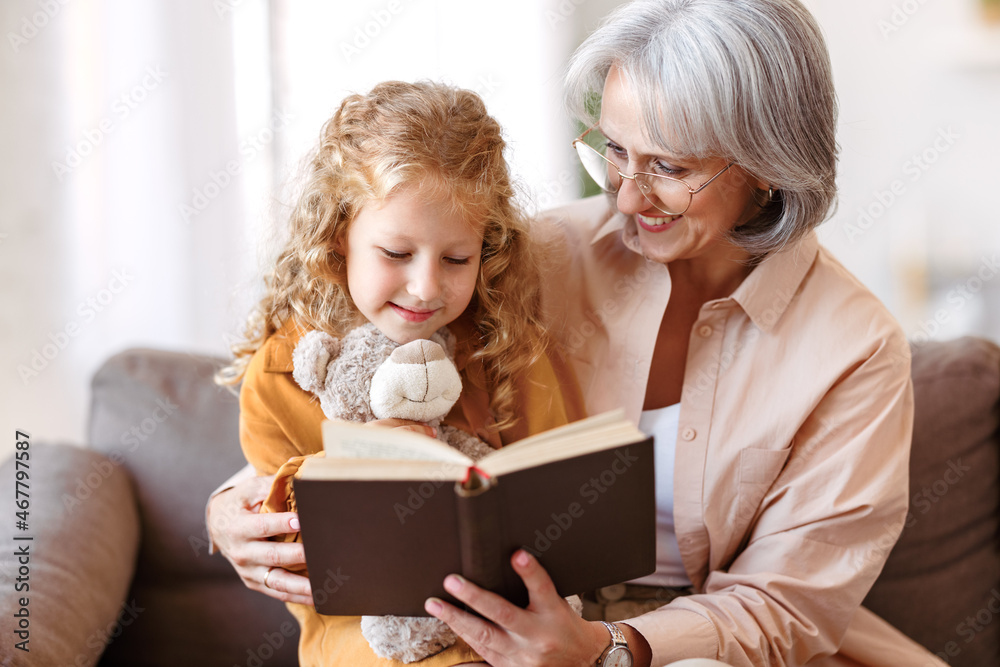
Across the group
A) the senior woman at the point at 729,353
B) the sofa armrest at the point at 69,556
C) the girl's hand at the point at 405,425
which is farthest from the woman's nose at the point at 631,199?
the sofa armrest at the point at 69,556

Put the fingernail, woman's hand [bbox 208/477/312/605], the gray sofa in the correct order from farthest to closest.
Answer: the gray sofa → woman's hand [bbox 208/477/312/605] → the fingernail

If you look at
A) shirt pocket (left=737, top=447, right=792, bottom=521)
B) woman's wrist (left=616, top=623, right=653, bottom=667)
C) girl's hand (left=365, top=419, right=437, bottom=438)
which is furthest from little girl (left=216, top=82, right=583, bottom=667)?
shirt pocket (left=737, top=447, right=792, bottom=521)

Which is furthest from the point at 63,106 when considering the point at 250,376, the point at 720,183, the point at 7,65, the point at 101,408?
the point at 720,183

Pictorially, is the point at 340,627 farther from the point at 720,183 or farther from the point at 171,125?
the point at 171,125

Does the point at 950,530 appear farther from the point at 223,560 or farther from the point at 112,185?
the point at 112,185

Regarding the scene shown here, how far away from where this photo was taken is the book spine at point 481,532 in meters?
0.90

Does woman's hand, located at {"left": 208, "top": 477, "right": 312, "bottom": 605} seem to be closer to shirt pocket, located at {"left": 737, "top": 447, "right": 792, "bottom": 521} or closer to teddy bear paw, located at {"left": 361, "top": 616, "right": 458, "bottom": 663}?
teddy bear paw, located at {"left": 361, "top": 616, "right": 458, "bottom": 663}

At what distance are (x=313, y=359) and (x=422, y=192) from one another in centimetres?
29

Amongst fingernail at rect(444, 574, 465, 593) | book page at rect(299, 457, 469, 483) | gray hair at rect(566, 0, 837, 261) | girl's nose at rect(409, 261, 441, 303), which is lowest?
fingernail at rect(444, 574, 465, 593)

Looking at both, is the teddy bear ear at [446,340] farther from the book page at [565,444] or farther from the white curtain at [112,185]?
the white curtain at [112,185]

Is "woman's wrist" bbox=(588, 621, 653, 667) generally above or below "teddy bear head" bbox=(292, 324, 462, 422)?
below

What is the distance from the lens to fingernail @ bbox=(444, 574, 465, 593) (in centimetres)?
99

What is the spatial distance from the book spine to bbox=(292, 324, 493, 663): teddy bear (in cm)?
19

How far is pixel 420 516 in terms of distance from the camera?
93cm
